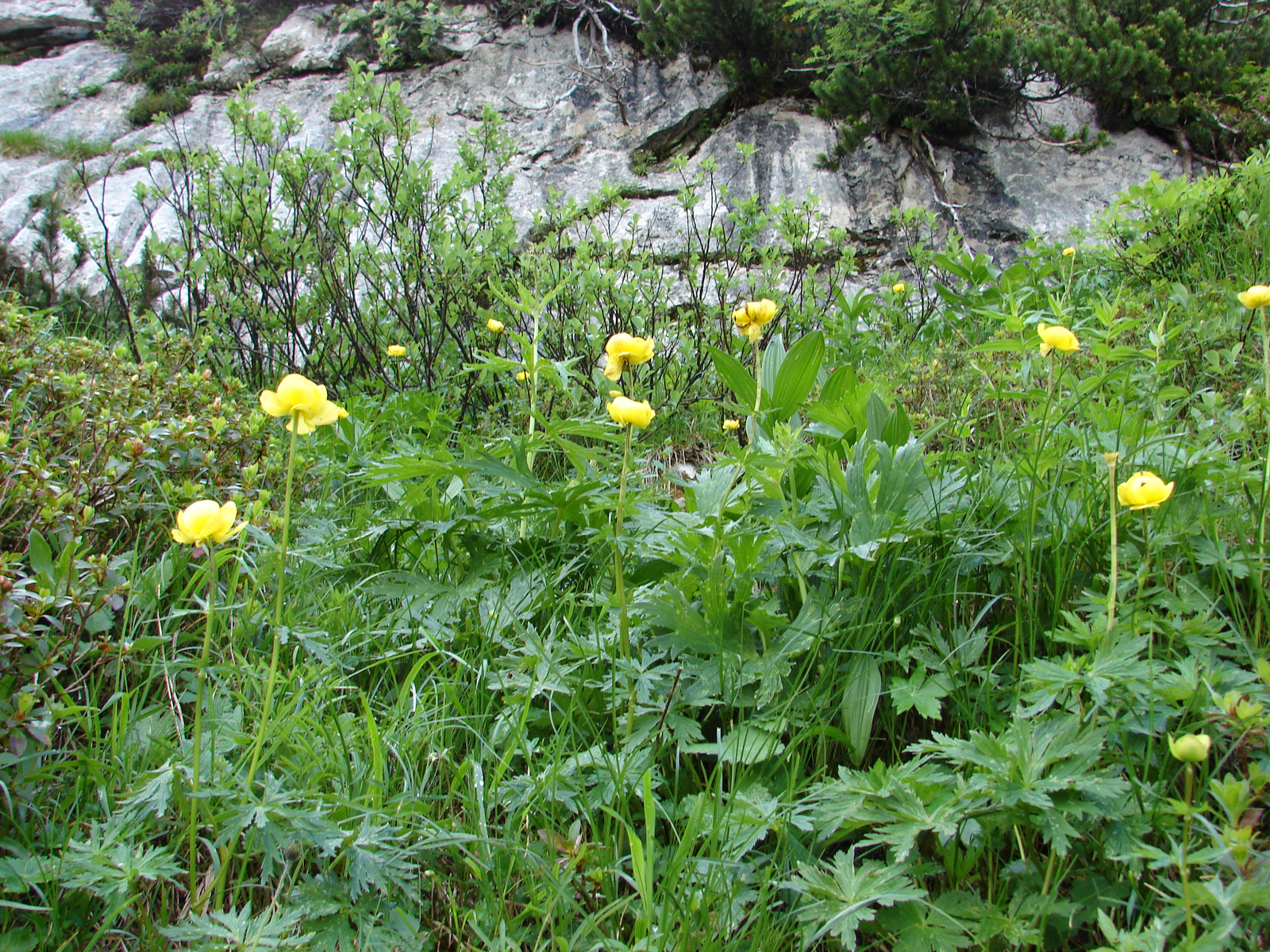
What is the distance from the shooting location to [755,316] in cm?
158

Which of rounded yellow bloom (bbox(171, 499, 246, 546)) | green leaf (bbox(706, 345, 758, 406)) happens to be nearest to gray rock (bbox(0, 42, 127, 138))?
green leaf (bbox(706, 345, 758, 406))

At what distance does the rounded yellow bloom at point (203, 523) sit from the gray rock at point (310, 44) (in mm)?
8983

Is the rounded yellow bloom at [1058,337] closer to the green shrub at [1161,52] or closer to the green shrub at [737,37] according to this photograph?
the green shrub at [1161,52]

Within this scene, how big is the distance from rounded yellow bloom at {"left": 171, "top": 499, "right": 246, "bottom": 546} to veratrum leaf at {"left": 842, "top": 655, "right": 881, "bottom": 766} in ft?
3.22

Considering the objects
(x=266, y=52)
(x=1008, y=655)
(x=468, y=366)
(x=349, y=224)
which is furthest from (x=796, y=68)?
(x=1008, y=655)

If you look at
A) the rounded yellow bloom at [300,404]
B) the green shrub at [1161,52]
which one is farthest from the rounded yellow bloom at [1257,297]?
the green shrub at [1161,52]

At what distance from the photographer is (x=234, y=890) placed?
0.96 meters

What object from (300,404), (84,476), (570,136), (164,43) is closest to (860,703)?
(300,404)

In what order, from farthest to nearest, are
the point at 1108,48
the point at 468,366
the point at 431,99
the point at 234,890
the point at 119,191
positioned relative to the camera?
the point at 431,99, the point at 119,191, the point at 1108,48, the point at 468,366, the point at 234,890

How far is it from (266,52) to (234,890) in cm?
981

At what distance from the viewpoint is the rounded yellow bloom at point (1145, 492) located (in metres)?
0.99

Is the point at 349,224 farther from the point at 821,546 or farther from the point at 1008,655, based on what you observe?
the point at 1008,655

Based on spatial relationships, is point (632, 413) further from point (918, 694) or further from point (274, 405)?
point (918, 694)

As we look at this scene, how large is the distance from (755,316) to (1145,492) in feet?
2.72
